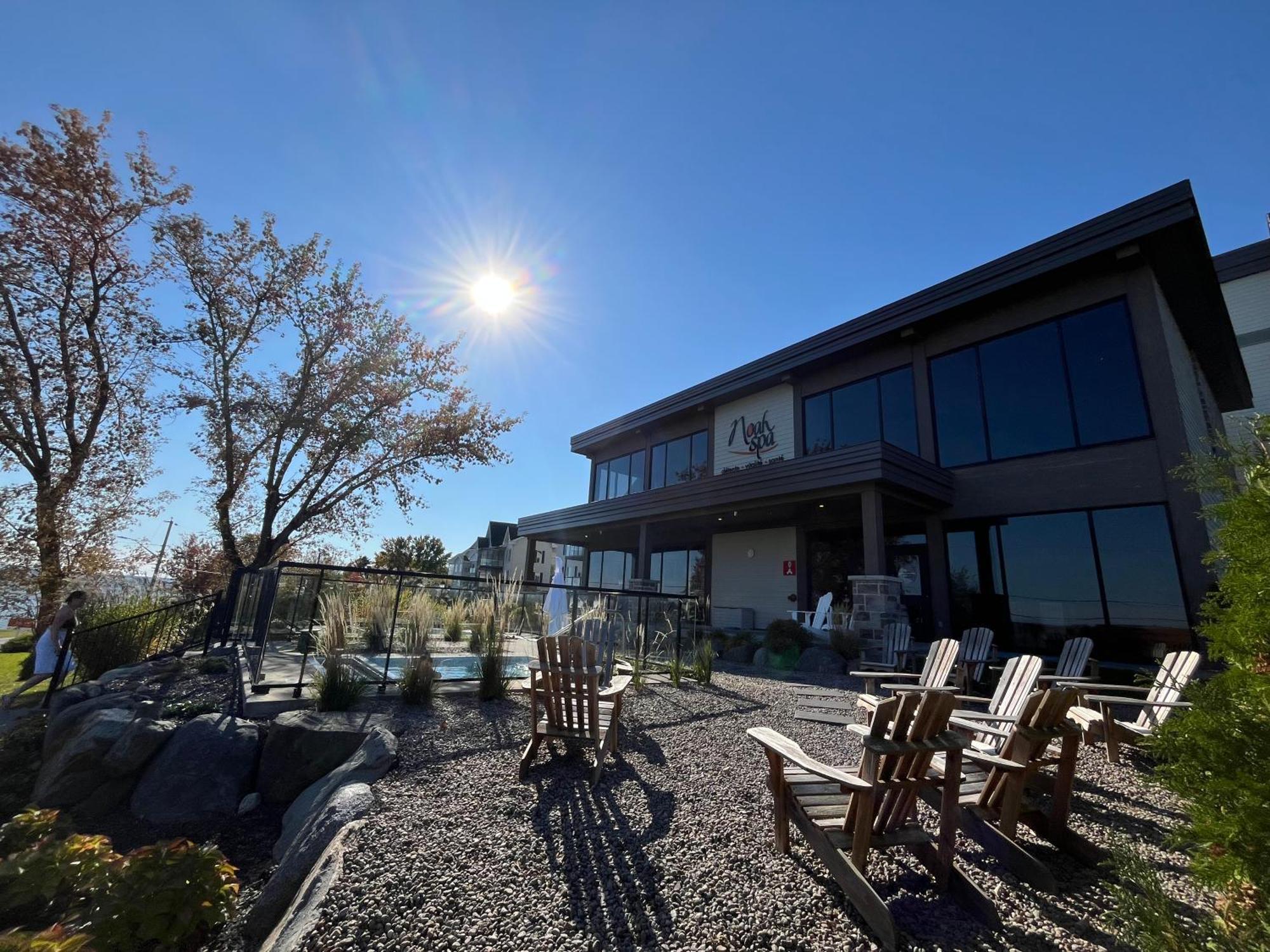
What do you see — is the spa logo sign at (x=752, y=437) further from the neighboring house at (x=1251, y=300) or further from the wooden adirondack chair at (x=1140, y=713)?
the neighboring house at (x=1251, y=300)

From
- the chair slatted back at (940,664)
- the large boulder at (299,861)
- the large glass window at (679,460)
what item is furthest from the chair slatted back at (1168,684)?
the large glass window at (679,460)

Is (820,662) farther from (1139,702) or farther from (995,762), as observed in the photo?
(995,762)

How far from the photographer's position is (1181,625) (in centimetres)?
689

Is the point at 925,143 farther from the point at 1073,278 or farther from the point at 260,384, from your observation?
the point at 260,384

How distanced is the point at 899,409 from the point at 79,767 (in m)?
11.9

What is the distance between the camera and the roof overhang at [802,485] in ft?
26.6

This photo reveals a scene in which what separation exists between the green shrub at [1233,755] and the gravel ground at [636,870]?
2.19 feet

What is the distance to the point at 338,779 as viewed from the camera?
3213mm

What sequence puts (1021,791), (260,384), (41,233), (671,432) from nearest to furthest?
(1021,791), (41,233), (260,384), (671,432)

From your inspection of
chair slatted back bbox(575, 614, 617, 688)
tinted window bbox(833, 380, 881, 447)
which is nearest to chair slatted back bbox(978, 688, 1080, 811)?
chair slatted back bbox(575, 614, 617, 688)

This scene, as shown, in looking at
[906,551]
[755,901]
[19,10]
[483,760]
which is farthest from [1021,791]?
[19,10]

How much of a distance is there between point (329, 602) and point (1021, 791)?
5.34 metres

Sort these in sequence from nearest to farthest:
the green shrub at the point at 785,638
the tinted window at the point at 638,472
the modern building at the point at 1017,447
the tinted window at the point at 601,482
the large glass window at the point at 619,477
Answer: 1. the modern building at the point at 1017,447
2. the green shrub at the point at 785,638
3. the tinted window at the point at 638,472
4. the large glass window at the point at 619,477
5. the tinted window at the point at 601,482

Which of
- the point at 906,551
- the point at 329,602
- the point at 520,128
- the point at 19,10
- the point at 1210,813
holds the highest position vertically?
the point at 19,10
